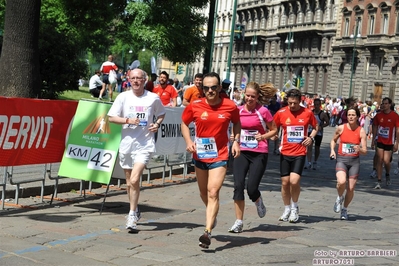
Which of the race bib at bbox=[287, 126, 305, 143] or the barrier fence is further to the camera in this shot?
the race bib at bbox=[287, 126, 305, 143]

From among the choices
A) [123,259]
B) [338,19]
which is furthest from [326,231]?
[338,19]

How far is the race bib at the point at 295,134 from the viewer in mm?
11664

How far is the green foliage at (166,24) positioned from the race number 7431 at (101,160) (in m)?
13.6

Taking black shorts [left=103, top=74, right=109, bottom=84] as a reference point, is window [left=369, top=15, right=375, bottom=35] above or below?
above

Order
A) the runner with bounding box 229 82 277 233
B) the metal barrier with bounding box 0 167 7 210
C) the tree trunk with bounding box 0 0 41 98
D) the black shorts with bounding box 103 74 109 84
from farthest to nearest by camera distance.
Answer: the black shorts with bounding box 103 74 109 84 → the tree trunk with bounding box 0 0 41 98 → the metal barrier with bounding box 0 167 7 210 → the runner with bounding box 229 82 277 233

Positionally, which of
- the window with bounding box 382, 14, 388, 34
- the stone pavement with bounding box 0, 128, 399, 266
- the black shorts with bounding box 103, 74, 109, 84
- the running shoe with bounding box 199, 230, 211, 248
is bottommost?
the stone pavement with bounding box 0, 128, 399, 266

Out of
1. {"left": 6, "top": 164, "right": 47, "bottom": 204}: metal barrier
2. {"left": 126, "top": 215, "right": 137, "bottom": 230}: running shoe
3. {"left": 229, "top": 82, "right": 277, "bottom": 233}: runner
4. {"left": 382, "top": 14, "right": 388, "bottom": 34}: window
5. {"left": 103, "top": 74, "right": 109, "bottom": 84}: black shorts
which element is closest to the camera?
{"left": 126, "top": 215, "right": 137, "bottom": 230}: running shoe

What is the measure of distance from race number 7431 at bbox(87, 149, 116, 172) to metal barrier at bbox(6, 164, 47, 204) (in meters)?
0.68

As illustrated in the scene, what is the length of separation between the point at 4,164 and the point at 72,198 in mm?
1794

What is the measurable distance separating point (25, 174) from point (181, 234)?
2.72 meters

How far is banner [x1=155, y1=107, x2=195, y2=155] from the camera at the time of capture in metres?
15.4

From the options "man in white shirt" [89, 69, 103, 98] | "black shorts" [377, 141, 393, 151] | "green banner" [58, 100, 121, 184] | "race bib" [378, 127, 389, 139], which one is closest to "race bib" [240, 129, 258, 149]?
"green banner" [58, 100, 121, 184]

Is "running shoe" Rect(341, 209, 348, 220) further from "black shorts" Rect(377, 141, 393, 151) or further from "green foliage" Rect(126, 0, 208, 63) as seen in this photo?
"green foliage" Rect(126, 0, 208, 63)

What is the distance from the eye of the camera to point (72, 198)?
12.2 m
